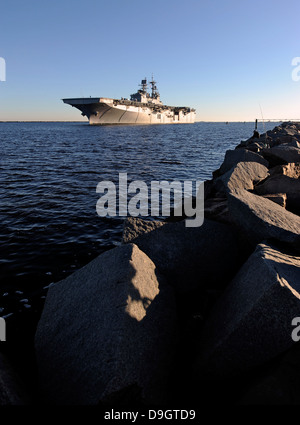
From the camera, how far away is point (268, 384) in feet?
6.82

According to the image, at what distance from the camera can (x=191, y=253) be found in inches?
154

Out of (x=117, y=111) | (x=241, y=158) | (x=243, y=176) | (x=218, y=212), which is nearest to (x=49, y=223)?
(x=218, y=212)

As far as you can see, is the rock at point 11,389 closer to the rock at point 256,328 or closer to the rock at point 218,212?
the rock at point 256,328

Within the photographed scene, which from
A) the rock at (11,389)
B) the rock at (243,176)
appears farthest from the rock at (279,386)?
the rock at (243,176)

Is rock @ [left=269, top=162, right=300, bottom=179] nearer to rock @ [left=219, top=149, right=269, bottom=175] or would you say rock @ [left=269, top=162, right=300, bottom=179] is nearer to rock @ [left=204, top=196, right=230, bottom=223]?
rock @ [left=219, top=149, right=269, bottom=175]

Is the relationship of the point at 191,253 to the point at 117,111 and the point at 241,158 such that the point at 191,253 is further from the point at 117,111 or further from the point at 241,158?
the point at 117,111

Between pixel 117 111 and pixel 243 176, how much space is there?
273ft

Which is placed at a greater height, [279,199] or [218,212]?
[279,199]

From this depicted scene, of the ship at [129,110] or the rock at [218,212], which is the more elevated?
the ship at [129,110]

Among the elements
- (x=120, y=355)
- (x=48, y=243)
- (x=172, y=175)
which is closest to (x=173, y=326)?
(x=120, y=355)

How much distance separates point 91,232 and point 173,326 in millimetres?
5171

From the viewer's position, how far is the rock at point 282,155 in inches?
353

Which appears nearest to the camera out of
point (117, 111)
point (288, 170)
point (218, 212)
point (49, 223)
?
point (218, 212)
